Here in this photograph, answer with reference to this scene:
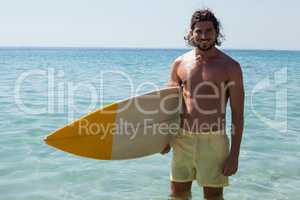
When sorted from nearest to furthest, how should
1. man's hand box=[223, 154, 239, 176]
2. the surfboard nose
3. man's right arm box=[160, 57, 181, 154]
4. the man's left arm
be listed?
the man's left arm, man's hand box=[223, 154, 239, 176], man's right arm box=[160, 57, 181, 154], the surfboard nose

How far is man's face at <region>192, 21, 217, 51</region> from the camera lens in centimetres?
301

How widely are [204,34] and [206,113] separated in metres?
0.55

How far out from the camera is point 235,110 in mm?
3061

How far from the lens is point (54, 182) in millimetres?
5000

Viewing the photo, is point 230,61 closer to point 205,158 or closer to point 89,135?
point 205,158

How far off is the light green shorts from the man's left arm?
7 centimetres

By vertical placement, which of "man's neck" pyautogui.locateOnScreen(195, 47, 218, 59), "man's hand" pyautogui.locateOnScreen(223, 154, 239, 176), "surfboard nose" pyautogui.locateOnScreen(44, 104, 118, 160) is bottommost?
"man's hand" pyautogui.locateOnScreen(223, 154, 239, 176)

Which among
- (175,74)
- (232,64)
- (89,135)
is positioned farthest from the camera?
A: (89,135)

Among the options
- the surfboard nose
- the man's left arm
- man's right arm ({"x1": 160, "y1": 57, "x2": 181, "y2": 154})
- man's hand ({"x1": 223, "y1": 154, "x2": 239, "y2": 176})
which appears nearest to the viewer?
the man's left arm

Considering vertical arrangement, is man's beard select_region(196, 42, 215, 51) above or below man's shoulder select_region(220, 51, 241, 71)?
above

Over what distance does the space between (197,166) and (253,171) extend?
2.56 meters

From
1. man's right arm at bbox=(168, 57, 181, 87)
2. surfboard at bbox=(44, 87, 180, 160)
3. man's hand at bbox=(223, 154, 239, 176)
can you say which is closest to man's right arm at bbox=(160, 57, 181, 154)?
man's right arm at bbox=(168, 57, 181, 87)

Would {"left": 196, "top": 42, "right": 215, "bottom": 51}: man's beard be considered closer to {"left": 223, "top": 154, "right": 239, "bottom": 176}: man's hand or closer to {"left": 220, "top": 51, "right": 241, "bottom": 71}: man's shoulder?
{"left": 220, "top": 51, "right": 241, "bottom": 71}: man's shoulder

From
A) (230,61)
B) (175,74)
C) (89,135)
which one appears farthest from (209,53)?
(89,135)
